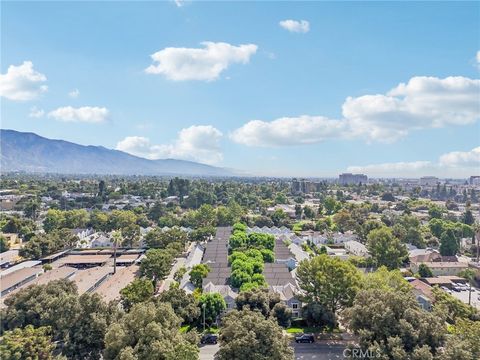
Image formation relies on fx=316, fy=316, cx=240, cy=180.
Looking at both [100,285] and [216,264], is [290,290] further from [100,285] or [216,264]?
[100,285]

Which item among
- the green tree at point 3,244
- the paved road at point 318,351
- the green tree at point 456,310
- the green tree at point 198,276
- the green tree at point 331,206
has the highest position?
the green tree at point 331,206

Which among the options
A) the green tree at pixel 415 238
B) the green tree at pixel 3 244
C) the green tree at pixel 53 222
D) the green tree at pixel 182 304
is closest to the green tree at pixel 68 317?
the green tree at pixel 182 304

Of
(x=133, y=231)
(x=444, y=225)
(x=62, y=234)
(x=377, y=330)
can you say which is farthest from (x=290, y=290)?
(x=444, y=225)

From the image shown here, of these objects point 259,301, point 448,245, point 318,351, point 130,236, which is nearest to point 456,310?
point 318,351

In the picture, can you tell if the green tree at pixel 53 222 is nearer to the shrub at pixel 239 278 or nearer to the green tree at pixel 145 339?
→ the shrub at pixel 239 278

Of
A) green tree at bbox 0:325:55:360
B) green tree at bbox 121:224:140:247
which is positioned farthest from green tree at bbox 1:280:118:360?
green tree at bbox 121:224:140:247

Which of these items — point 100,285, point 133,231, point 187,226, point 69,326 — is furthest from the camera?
point 187,226
